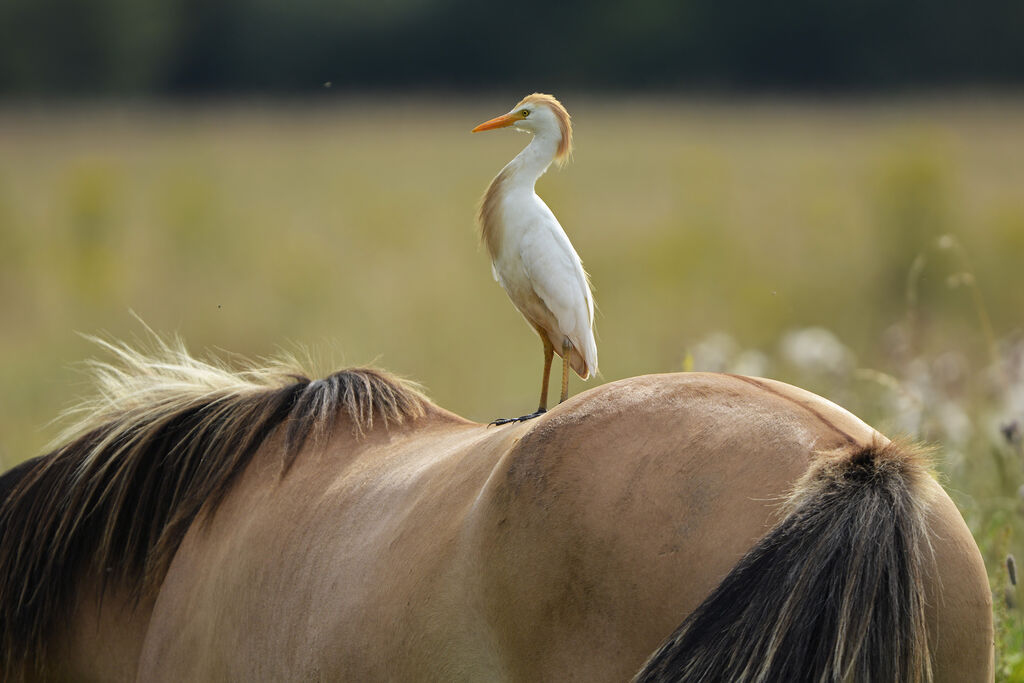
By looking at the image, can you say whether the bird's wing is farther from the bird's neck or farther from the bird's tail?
the bird's neck

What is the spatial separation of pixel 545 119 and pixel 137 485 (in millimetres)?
1487

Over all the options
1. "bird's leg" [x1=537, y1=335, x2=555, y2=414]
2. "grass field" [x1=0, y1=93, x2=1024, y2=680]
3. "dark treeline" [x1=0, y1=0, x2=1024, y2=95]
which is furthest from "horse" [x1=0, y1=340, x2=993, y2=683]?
"dark treeline" [x1=0, y1=0, x2=1024, y2=95]

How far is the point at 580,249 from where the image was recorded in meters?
16.7

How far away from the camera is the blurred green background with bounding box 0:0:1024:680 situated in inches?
331

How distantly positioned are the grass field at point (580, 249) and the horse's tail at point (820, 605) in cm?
165

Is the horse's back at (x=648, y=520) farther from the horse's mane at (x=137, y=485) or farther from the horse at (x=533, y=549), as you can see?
the horse's mane at (x=137, y=485)

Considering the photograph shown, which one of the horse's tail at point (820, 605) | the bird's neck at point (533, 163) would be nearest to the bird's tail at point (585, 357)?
the bird's neck at point (533, 163)

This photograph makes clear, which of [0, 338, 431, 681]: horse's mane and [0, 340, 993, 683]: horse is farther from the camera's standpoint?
[0, 338, 431, 681]: horse's mane

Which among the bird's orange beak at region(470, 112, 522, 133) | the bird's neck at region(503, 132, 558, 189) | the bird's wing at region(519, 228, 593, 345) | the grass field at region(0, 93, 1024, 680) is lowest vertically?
the grass field at region(0, 93, 1024, 680)

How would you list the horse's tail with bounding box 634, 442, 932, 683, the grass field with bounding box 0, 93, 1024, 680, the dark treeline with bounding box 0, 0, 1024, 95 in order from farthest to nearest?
the dark treeline with bounding box 0, 0, 1024, 95
the grass field with bounding box 0, 93, 1024, 680
the horse's tail with bounding box 634, 442, 932, 683

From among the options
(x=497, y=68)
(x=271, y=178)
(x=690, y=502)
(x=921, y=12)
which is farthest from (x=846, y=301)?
(x=921, y=12)

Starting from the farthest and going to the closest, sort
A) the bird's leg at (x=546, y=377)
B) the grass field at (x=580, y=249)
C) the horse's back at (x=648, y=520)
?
the grass field at (x=580, y=249), the bird's leg at (x=546, y=377), the horse's back at (x=648, y=520)

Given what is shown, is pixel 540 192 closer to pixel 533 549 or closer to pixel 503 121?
pixel 503 121

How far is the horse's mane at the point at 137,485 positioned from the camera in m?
3.01
